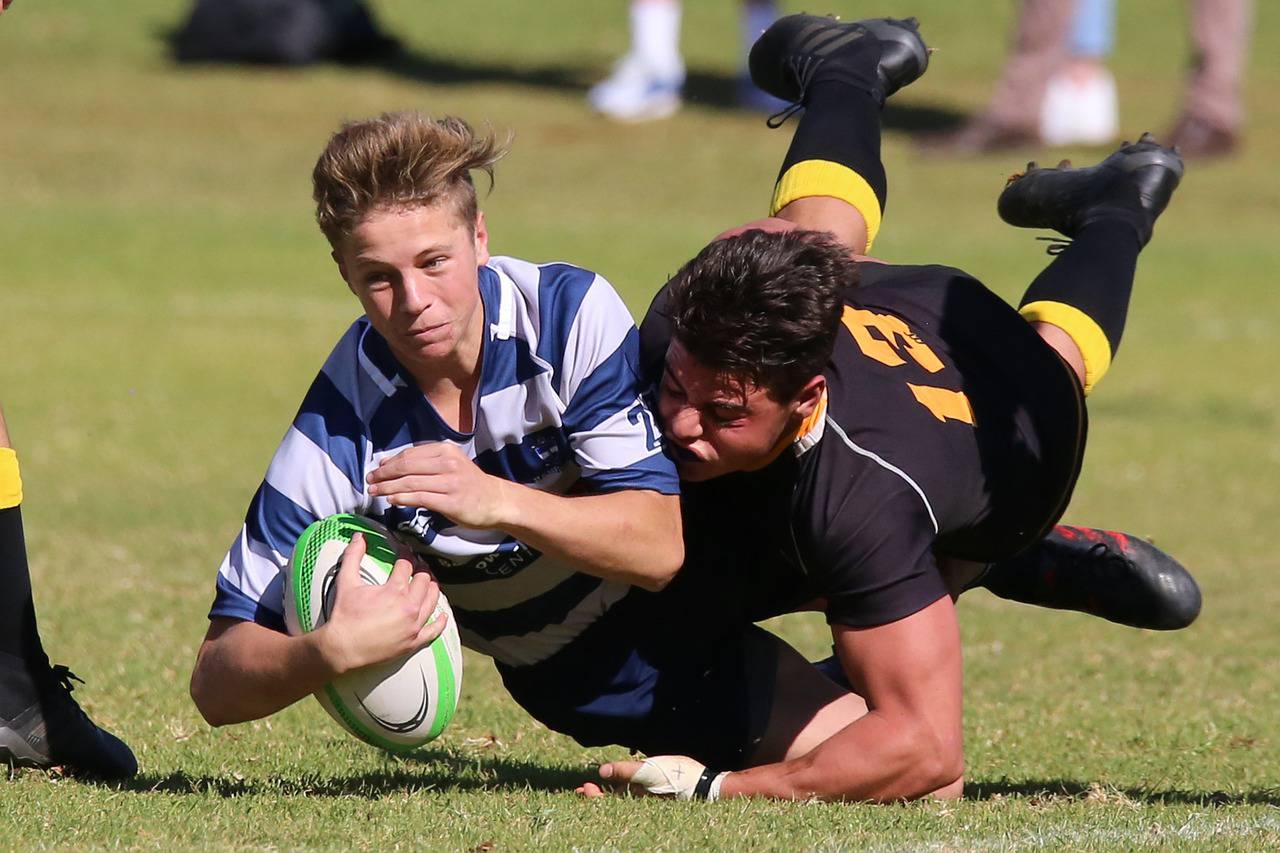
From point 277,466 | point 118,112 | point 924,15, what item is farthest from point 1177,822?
point 924,15

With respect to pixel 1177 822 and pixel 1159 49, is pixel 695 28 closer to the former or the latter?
pixel 1159 49

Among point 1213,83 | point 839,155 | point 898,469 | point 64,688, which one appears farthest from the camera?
point 1213,83

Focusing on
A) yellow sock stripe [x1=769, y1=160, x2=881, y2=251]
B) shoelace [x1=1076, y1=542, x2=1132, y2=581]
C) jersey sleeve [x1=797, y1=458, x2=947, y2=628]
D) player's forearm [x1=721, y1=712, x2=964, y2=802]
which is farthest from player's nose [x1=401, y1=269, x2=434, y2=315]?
shoelace [x1=1076, y1=542, x2=1132, y2=581]

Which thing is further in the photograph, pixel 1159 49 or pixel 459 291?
pixel 1159 49

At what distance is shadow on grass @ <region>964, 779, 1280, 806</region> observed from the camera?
476 cm

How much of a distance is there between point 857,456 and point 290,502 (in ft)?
4.31

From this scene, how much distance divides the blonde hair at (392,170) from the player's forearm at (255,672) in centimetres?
89

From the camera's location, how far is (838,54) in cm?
618

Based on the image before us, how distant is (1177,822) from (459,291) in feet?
6.58

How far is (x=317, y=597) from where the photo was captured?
418 centimetres

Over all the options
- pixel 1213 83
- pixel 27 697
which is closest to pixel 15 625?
pixel 27 697

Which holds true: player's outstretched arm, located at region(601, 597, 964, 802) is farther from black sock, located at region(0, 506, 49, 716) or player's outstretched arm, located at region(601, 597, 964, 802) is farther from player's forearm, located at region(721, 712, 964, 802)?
black sock, located at region(0, 506, 49, 716)

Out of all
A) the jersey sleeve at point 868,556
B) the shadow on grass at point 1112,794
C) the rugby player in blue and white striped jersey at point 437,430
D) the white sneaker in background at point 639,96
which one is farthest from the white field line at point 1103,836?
the white sneaker in background at point 639,96

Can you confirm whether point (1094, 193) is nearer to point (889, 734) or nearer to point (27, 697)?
point (889, 734)
